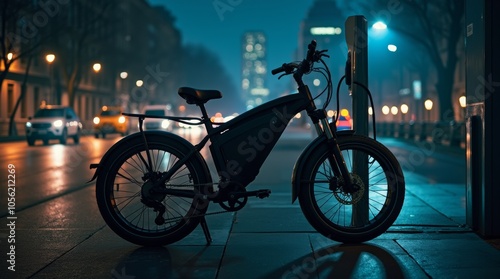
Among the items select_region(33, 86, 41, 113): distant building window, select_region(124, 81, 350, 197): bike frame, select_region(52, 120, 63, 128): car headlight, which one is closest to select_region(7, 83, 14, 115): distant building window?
select_region(33, 86, 41, 113): distant building window

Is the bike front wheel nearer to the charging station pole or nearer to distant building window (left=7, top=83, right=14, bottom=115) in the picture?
the charging station pole

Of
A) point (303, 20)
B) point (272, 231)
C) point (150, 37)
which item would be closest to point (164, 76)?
point (150, 37)

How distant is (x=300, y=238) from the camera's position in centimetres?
569

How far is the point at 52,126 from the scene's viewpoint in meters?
30.9

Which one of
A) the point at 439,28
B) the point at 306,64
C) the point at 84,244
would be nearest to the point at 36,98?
the point at 439,28

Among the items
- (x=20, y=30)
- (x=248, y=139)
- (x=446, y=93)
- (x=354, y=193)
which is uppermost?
(x=20, y=30)

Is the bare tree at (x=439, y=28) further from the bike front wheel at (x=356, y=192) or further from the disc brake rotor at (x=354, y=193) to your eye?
the disc brake rotor at (x=354, y=193)

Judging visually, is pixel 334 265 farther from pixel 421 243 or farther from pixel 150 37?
pixel 150 37

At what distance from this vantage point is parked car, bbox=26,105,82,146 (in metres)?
30.5

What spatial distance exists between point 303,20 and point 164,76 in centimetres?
8083

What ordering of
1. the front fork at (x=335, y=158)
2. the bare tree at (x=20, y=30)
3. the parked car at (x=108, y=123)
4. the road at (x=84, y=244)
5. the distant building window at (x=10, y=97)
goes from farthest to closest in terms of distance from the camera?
the distant building window at (x=10, y=97) → the parked car at (x=108, y=123) → the bare tree at (x=20, y=30) → the front fork at (x=335, y=158) → the road at (x=84, y=244)

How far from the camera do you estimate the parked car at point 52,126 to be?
100ft

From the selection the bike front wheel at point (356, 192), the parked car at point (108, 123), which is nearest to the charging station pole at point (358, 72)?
the bike front wheel at point (356, 192)

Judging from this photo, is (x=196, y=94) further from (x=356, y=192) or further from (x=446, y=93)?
(x=446, y=93)
